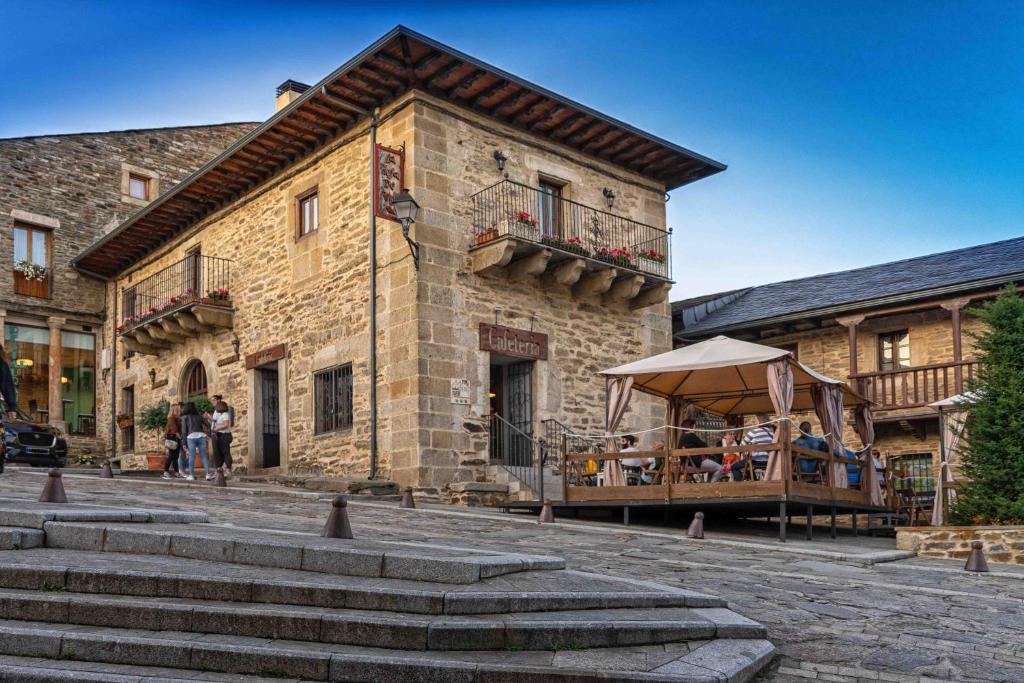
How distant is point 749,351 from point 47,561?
28.3 feet

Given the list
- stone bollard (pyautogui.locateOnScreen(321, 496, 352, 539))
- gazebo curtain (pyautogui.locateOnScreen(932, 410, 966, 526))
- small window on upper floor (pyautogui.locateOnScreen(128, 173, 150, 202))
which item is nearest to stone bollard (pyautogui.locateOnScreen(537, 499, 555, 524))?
gazebo curtain (pyautogui.locateOnScreen(932, 410, 966, 526))

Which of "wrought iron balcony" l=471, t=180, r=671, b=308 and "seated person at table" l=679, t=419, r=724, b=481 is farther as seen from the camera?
"wrought iron balcony" l=471, t=180, r=671, b=308

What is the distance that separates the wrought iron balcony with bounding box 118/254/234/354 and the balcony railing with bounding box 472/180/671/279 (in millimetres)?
6469

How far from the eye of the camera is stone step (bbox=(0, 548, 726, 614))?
553cm

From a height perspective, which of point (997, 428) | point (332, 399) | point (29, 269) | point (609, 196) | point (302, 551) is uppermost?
point (609, 196)

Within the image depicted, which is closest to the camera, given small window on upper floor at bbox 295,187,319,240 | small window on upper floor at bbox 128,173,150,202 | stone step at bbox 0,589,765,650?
stone step at bbox 0,589,765,650

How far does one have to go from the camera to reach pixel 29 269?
81.3 feet

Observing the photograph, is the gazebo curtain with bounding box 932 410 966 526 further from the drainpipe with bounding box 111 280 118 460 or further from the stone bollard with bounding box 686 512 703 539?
the drainpipe with bounding box 111 280 118 460

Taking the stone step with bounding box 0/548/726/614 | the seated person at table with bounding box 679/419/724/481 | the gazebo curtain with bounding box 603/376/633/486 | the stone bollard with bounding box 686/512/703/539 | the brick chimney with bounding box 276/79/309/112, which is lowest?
the stone bollard with bounding box 686/512/703/539

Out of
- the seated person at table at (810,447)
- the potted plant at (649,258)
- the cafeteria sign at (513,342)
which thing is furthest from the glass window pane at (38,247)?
the seated person at table at (810,447)

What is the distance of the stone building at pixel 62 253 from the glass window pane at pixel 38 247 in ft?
0.08

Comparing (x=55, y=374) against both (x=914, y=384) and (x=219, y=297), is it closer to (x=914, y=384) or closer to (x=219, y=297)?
(x=219, y=297)

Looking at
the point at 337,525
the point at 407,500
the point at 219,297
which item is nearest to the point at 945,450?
the point at 407,500

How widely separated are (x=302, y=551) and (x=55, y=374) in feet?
69.7
